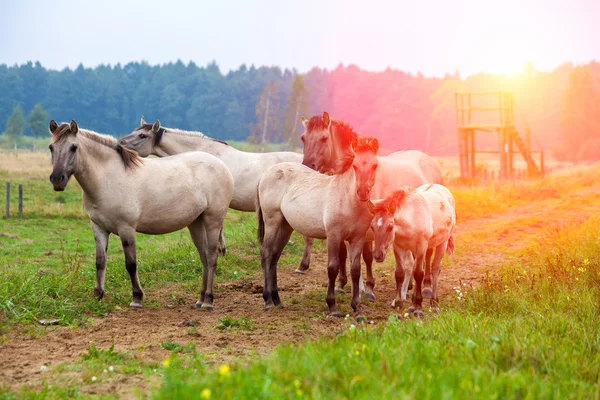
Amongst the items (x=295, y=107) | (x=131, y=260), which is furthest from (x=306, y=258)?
(x=295, y=107)

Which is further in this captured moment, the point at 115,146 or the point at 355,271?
the point at 115,146

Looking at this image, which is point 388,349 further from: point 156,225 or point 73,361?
point 156,225

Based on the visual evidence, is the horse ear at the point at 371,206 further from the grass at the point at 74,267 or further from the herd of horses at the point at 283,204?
the grass at the point at 74,267

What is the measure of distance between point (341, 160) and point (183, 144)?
4.61 metres

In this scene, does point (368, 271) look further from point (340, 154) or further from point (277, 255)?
point (340, 154)

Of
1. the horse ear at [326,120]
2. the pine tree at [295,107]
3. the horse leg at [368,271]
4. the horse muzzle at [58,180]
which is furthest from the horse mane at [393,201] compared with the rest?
the pine tree at [295,107]

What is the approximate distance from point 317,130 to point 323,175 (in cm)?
72

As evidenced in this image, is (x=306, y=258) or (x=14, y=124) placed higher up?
(x=14, y=124)

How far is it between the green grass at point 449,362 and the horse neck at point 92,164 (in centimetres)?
356

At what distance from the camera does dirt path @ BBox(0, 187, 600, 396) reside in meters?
5.55

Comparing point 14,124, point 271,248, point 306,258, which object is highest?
point 14,124

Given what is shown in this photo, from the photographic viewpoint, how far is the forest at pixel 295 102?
5941 cm

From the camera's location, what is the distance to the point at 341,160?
7699 millimetres

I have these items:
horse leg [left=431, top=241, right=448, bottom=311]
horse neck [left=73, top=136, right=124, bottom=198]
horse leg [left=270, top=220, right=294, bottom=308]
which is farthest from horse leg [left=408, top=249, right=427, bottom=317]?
horse neck [left=73, top=136, right=124, bottom=198]
